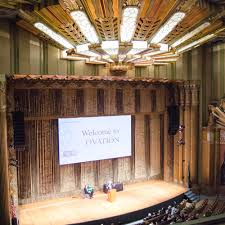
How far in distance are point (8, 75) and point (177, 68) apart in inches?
167

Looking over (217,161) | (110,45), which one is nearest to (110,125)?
(217,161)

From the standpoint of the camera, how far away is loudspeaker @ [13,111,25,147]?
19.5 feet

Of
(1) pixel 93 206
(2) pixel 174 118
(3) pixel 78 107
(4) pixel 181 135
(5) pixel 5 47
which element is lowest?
(1) pixel 93 206

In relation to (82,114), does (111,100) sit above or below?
above

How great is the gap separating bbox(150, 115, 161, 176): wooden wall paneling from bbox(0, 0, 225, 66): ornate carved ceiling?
3936mm

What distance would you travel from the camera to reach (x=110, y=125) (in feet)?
24.6

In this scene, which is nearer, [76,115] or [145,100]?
[76,115]

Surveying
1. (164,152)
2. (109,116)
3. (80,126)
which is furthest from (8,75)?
(164,152)

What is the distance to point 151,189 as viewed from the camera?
7.63m

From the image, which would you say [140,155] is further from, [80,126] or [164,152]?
[80,126]

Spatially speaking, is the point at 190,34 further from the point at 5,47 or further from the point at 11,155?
the point at 11,155

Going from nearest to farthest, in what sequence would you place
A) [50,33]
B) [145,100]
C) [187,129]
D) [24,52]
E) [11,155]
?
1. [50,33]
2. [24,52]
3. [11,155]
4. [187,129]
5. [145,100]

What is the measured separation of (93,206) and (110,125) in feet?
6.80

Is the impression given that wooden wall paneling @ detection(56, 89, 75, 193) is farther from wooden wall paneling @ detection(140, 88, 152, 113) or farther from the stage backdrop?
wooden wall paneling @ detection(140, 88, 152, 113)
